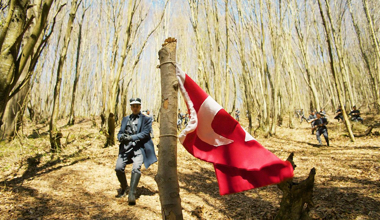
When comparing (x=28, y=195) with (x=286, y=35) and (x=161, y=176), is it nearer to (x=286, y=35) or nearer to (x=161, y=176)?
(x=161, y=176)

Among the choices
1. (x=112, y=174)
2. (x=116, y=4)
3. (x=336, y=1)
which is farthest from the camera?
(x=336, y=1)

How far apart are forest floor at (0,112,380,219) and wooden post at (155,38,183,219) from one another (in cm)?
178

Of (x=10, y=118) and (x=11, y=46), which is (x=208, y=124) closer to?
(x=11, y=46)

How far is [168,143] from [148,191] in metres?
2.97

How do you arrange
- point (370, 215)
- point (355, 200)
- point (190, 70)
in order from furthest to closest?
1. point (190, 70)
2. point (355, 200)
3. point (370, 215)

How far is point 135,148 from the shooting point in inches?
140

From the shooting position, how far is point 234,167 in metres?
2.01

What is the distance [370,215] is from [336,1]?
16480 mm

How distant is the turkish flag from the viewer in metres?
1.93

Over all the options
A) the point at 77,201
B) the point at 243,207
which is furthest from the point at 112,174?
the point at 243,207

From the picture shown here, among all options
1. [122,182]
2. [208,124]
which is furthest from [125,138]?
[208,124]

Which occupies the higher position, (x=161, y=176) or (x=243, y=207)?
(x=161, y=176)

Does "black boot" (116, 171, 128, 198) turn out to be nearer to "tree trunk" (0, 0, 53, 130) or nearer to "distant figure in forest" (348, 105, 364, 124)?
"tree trunk" (0, 0, 53, 130)

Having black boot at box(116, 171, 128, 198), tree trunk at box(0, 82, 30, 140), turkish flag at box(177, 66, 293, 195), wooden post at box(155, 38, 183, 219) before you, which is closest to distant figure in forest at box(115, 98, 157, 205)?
black boot at box(116, 171, 128, 198)
